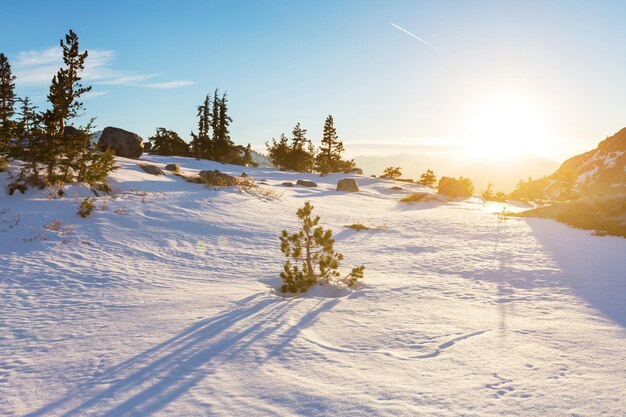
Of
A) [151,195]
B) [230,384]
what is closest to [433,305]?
[230,384]

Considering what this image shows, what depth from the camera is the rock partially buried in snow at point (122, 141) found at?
27562 millimetres

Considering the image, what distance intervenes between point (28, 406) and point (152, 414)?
1.16 metres

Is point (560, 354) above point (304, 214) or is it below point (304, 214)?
below

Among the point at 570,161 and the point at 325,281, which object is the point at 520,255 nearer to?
the point at 325,281

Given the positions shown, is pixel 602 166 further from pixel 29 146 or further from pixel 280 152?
pixel 29 146

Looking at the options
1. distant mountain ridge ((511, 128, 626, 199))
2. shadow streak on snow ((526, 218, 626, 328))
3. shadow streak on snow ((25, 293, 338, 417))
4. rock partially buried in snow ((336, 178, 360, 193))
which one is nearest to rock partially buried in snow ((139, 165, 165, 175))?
rock partially buried in snow ((336, 178, 360, 193))

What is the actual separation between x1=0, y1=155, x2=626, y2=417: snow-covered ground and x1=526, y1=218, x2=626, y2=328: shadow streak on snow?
7cm

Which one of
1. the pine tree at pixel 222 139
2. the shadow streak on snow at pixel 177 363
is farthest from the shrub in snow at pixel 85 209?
the pine tree at pixel 222 139

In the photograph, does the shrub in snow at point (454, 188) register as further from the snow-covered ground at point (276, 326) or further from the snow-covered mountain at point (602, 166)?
the snow-covered mountain at point (602, 166)

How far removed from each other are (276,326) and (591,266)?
7913 millimetres

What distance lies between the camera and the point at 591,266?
336 inches

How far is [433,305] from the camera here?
5941mm

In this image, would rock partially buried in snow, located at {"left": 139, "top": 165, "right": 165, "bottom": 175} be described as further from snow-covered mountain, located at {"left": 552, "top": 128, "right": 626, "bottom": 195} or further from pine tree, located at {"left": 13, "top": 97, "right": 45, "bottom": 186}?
snow-covered mountain, located at {"left": 552, "top": 128, "right": 626, "bottom": 195}

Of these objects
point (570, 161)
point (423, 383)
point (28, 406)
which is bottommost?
point (28, 406)
